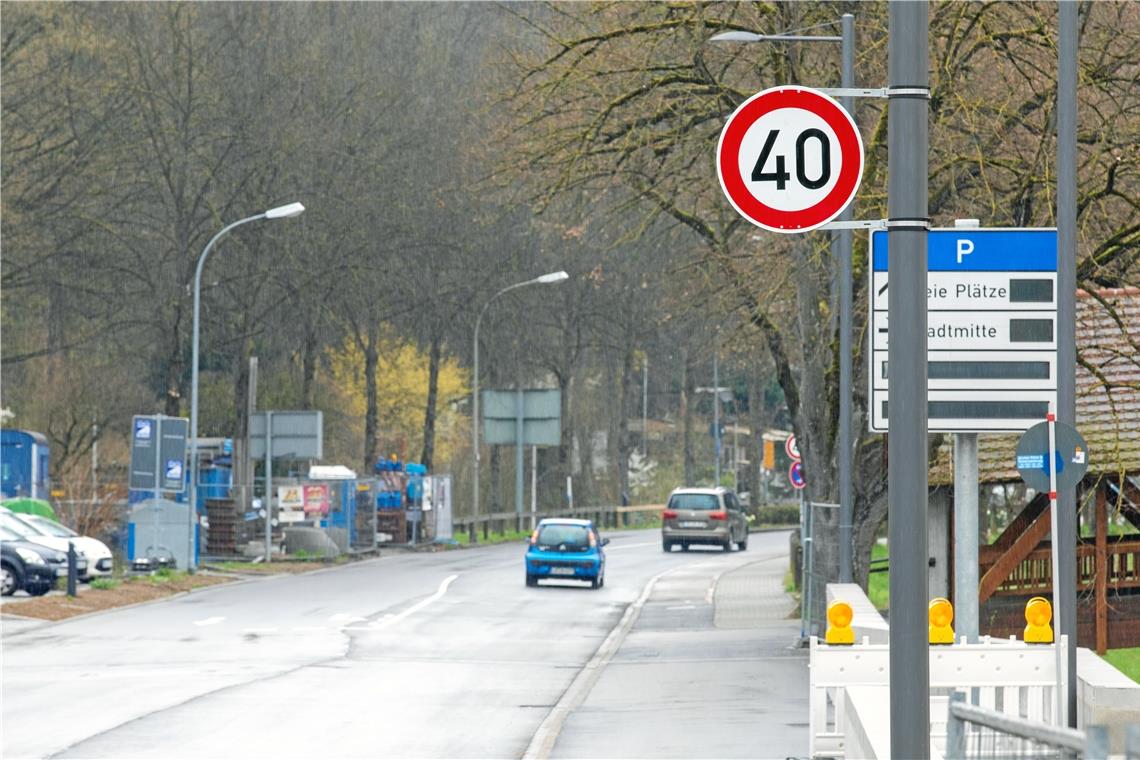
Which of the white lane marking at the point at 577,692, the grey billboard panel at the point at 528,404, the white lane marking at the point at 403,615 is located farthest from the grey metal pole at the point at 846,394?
the grey billboard panel at the point at 528,404

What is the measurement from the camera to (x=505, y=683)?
810 inches

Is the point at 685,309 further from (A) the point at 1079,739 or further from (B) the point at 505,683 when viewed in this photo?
(A) the point at 1079,739

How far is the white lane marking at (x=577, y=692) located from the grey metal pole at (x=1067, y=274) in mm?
4397

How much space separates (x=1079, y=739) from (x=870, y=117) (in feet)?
73.6

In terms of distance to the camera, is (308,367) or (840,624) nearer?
(840,624)

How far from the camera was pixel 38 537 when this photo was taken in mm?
34375

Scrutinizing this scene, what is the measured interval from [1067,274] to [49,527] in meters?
26.6

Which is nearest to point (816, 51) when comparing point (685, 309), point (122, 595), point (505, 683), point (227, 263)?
point (685, 309)

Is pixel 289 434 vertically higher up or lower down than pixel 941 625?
A: higher up

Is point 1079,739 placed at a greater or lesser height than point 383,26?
lesser

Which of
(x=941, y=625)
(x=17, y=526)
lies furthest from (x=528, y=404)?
(x=941, y=625)

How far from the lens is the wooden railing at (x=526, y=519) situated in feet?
199

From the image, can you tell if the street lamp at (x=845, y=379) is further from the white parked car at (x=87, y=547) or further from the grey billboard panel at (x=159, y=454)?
the grey billboard panel at (x=159, y=454)

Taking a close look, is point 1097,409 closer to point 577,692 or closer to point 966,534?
point 577,692
